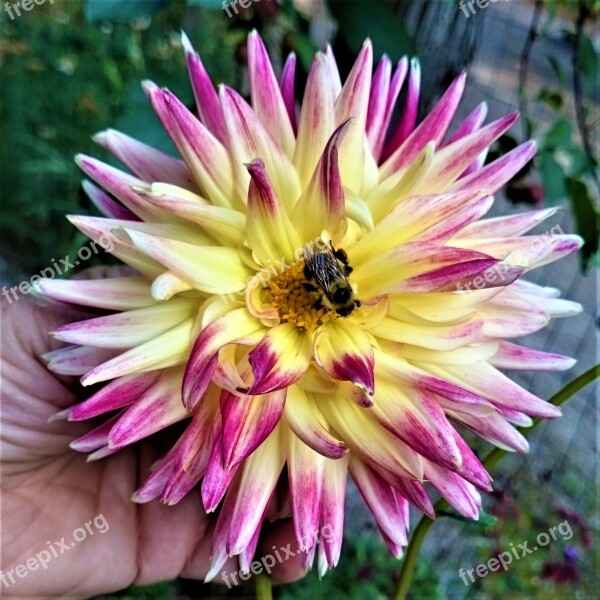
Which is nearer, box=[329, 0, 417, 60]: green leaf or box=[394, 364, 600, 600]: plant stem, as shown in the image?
box=[394, 364, 600, 600]: plant stem

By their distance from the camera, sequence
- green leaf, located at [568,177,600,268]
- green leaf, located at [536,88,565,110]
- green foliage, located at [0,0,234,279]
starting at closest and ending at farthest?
green leaf, located at [568,177,600,268], green leaf, located at [536,88,565,110], green foliage, located at [0,0,234,279]

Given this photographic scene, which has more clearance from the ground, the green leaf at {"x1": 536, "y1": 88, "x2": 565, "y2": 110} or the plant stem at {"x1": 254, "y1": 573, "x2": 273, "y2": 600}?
the green leaf at {"x1": 536, "y1": 88, "x2": 565, "y2": 110}

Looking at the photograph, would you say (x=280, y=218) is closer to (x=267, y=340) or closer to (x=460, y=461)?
(x=267, y=340)

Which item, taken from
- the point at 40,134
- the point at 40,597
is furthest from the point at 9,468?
the point at 40,134

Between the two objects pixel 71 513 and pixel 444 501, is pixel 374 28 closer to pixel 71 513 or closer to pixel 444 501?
pixel 444 501

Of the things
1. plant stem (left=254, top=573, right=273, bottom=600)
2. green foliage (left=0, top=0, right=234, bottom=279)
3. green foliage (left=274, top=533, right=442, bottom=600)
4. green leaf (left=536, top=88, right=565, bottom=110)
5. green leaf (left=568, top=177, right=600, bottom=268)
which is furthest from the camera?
green foliage (left=0, top=0, right=234, bottom=279)

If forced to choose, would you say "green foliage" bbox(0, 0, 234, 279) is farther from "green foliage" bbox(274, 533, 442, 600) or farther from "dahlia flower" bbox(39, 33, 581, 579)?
"dahlia flower" bbox(39, 33, 581, 579)

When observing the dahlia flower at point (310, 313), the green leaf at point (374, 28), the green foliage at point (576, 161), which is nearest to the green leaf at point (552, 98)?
the green foliage at point (576, 161)

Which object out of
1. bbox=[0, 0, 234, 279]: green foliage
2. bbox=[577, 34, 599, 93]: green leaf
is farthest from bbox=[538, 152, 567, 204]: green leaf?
bbox=[0, 0, 234, 279]: green foliage
